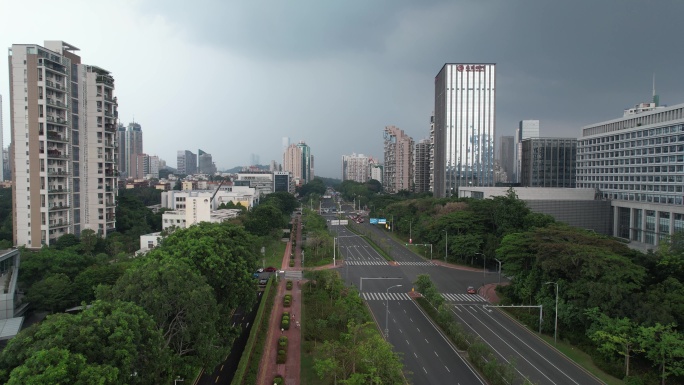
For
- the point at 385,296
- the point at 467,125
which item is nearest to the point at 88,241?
the point at 385,296

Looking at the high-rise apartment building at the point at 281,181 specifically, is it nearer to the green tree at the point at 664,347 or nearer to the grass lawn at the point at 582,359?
the grass lawn at the point at 582,359

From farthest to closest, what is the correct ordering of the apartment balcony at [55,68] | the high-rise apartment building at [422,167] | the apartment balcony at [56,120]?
the high-rise apartment building at [422,167] → the apartment balcony at [56,120] → the apartment balcony at [55,68]

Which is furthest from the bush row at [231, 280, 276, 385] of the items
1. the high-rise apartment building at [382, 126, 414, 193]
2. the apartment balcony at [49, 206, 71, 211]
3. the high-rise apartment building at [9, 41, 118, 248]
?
the high-rise apartment building at [382, 126, 414, 193]

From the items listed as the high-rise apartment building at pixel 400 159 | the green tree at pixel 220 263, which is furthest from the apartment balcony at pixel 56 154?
the high-rise apartment building at pixel 400 159

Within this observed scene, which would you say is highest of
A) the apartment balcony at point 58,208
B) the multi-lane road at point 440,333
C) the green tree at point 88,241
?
the apartment balcony at point 58,208

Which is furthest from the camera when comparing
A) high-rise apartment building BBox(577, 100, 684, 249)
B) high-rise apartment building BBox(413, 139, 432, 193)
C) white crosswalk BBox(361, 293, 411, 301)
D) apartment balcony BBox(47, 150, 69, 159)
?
high-rise apartment building BBox(413, 139, 432, 193)

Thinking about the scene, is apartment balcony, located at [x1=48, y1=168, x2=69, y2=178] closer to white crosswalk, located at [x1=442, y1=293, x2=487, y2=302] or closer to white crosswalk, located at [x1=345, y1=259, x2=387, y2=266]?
white crosswalk, located at [x1=345, y1=259, x2=387, y2=266]

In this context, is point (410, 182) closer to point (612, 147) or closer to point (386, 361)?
point (612, 147)
